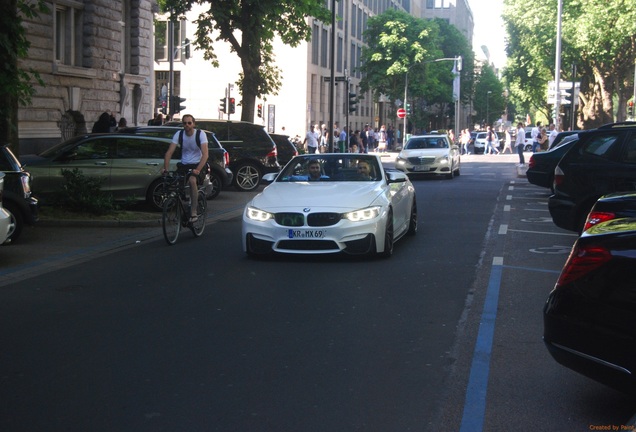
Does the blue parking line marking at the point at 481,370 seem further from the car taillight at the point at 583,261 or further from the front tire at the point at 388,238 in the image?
the front tire at the point at 388,238

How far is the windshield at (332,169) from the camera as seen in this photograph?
1254 centimetres

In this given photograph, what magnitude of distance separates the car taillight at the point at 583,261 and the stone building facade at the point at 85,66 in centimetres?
2311

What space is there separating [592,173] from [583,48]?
147 feet

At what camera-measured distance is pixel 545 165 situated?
2277 cm

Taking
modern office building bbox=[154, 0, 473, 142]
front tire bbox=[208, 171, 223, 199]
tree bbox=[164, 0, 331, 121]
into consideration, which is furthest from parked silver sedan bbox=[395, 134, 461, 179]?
modern office building bbox=[154, 0, 473, 142]

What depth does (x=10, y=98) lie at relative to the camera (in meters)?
16.2

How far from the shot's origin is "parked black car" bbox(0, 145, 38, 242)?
13.0 meters

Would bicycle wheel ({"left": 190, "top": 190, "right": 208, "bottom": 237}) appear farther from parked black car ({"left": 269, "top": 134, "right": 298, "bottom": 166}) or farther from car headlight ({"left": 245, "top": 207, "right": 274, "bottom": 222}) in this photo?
parked black car ({"left": 269, "top": 134, "right": 298, "bottom": 166})

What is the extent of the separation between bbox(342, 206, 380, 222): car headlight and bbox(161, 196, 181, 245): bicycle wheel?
10.3ft

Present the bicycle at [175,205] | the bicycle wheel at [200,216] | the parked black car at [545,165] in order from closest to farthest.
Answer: the bicycle at [175,205] → the bicycle wheel at [200,216] → the parked black car at [545,165]

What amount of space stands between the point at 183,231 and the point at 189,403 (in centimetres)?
998

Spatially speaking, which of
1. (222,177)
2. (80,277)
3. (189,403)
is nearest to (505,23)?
(222,177)

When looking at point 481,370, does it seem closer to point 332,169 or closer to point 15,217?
point 332,169

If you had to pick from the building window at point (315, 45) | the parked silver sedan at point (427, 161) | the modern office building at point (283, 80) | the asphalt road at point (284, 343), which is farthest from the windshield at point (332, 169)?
the building window at point (315, 45)
